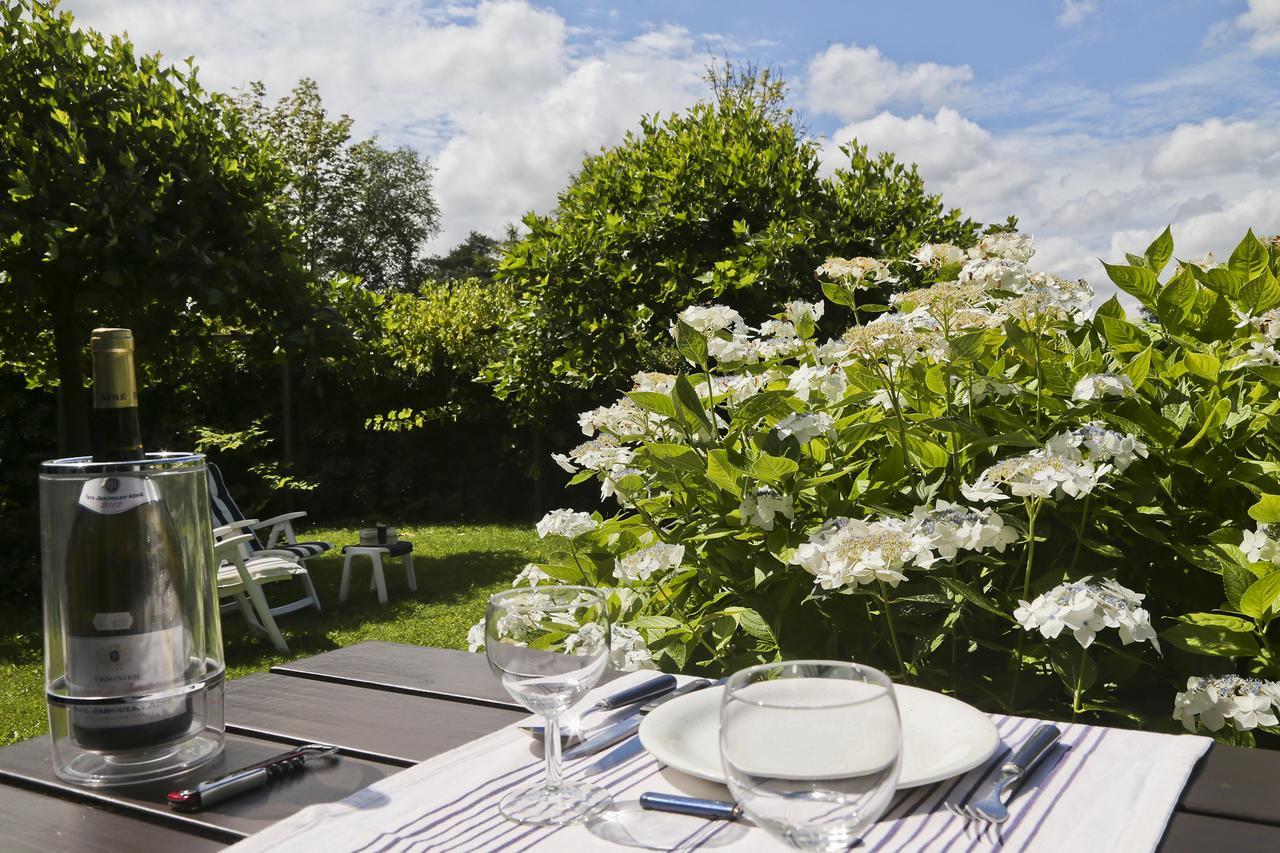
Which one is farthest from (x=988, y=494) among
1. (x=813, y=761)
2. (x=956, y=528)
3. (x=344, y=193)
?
(x=344, y=193)

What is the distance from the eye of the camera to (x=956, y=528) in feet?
4.47

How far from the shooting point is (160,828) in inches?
35.1

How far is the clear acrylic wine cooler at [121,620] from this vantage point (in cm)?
98

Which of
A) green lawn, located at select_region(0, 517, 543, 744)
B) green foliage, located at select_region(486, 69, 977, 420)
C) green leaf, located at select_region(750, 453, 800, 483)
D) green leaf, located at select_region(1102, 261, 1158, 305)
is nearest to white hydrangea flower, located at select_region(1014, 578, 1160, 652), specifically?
green leaf, located at select_region(750, 453, 800, 483)

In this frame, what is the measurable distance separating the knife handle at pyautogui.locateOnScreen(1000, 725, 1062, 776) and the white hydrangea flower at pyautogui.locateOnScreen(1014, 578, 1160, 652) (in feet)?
0.98

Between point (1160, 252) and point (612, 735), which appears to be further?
point (1160, 252)

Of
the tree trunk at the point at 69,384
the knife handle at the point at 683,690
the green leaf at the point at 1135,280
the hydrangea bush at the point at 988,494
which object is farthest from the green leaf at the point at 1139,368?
the tree trunk at the point at 69,384

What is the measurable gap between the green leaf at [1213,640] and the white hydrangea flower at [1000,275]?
62 centimetres

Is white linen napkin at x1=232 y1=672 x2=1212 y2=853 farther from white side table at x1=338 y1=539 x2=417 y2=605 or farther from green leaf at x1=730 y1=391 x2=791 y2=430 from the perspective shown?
white side table at x1=338 y1=539 x2=417 y2=605

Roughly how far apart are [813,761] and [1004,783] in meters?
0.36

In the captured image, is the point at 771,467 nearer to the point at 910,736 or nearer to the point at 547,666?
the point at 910,736

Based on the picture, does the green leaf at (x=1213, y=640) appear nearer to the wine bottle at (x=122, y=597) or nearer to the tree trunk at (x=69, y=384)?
the wine bottle at (x=122, y=597)

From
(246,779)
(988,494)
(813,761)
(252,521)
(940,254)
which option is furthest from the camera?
(252,521)

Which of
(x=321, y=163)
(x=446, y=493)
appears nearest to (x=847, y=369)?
(x=446, y=493)
